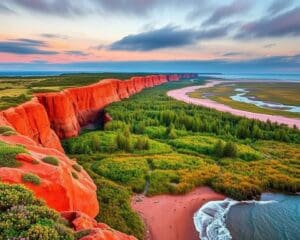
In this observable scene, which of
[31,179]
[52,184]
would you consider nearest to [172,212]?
[52,184]

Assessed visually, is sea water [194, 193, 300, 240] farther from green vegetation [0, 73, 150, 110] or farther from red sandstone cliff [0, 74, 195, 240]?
green vegetation [0, 73, 150, 110]

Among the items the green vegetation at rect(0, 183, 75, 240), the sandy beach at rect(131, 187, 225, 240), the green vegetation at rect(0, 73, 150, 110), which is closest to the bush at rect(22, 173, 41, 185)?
the green vegetation at rect(0, 183, 75, 240)

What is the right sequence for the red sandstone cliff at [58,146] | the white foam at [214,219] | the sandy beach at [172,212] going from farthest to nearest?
the sandy beach at [172,212]
the white foam at [214,219]
the red sandstone cliff at [58,146]

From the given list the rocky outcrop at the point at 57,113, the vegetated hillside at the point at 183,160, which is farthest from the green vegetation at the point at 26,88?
the vegetated hillside at the point at 183,160

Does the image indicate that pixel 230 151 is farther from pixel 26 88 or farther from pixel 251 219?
pixel 26 88

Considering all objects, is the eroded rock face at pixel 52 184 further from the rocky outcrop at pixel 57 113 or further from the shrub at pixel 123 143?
the shrub at pixel 123 143

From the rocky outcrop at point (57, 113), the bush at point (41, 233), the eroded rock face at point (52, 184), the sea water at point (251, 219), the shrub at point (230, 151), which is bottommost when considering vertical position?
the sea water at point (251, 219)
